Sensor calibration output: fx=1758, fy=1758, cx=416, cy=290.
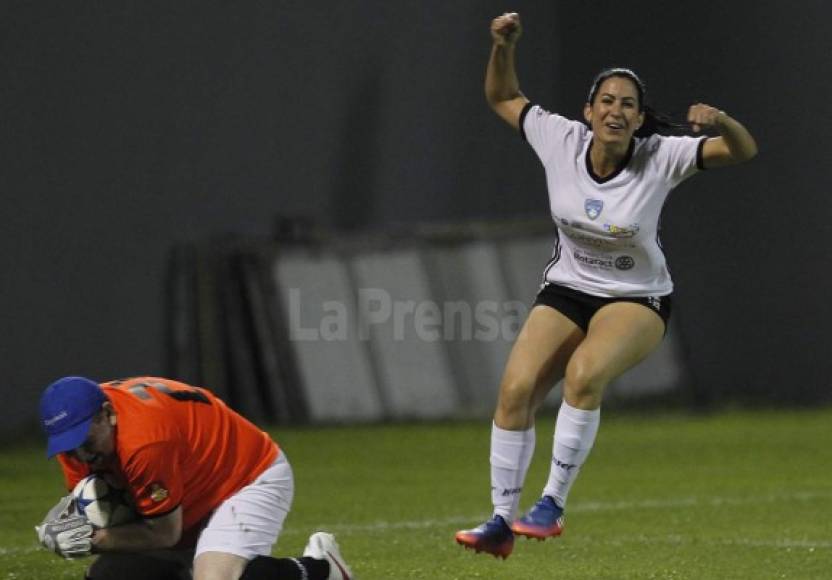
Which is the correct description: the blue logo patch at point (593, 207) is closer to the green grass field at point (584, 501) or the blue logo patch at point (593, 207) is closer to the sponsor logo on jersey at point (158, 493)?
the green grass field at point (584, 501)

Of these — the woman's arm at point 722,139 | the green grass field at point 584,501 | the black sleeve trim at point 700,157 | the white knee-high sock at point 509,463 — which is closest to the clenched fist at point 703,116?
the woman's arm at point 722,139

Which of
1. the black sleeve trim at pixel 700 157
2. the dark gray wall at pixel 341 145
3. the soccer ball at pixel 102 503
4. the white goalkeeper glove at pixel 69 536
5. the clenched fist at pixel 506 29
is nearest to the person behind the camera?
the white goalkeeper glove at pixel 69 536

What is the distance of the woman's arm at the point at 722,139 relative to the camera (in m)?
7.38

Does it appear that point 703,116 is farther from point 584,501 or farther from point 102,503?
point 584,501

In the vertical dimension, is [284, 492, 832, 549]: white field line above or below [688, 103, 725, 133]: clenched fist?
below

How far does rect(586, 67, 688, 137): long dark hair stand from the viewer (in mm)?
7789

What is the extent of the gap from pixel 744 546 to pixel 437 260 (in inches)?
340

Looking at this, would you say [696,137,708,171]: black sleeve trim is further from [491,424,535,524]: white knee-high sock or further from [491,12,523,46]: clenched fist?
[491,424,535,524]: white knee-high sock

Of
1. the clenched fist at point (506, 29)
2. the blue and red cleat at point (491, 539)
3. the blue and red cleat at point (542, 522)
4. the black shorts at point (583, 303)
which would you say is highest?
the clenched fist at point (506, 29)

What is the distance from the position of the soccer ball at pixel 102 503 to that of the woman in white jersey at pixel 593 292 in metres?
1.69

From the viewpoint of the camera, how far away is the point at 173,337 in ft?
52.7

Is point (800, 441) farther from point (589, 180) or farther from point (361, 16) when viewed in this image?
point (589, 180)

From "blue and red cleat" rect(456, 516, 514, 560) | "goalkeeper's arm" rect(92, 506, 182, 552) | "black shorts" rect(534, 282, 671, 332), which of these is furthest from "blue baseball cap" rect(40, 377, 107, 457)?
"black shorts" rect(534, 282, 671, 332)

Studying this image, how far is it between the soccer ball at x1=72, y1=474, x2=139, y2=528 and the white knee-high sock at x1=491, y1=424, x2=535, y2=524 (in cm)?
191
